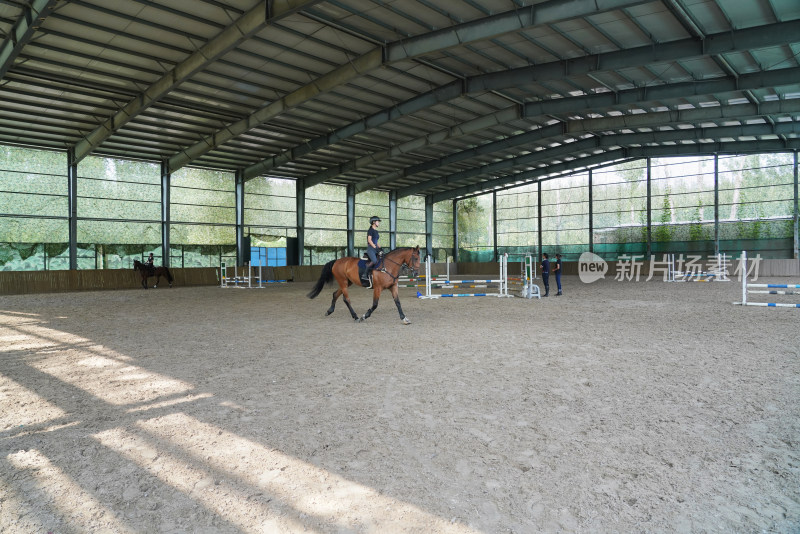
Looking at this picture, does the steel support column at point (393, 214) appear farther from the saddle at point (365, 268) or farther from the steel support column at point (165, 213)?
the saddle at point (365, 268)

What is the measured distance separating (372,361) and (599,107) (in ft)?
60.9

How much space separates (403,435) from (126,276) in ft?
86.9

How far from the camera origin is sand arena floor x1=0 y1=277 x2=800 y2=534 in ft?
8.61

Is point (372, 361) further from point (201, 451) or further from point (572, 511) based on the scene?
point (572, 511)

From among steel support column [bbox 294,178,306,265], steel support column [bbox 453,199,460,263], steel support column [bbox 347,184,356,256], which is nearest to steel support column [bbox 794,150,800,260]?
steel support column [bbox 453,199,460,263]

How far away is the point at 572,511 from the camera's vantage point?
263 centimetres

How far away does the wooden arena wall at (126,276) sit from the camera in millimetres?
21984

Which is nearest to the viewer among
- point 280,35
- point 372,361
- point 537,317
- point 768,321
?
point 372,361

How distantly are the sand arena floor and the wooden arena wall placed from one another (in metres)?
18.3

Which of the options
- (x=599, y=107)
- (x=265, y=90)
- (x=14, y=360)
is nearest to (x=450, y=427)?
(x=14, y=360)

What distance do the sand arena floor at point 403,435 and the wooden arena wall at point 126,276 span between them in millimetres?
18259

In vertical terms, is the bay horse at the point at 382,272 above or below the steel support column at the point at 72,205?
below

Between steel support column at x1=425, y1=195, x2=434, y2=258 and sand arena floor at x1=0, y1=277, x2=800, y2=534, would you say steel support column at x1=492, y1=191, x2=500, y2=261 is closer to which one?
steel support column at x1=425, y1=195, x2=434, y2=258

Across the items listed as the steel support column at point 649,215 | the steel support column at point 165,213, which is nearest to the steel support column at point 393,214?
the steel support column at point 165,213
